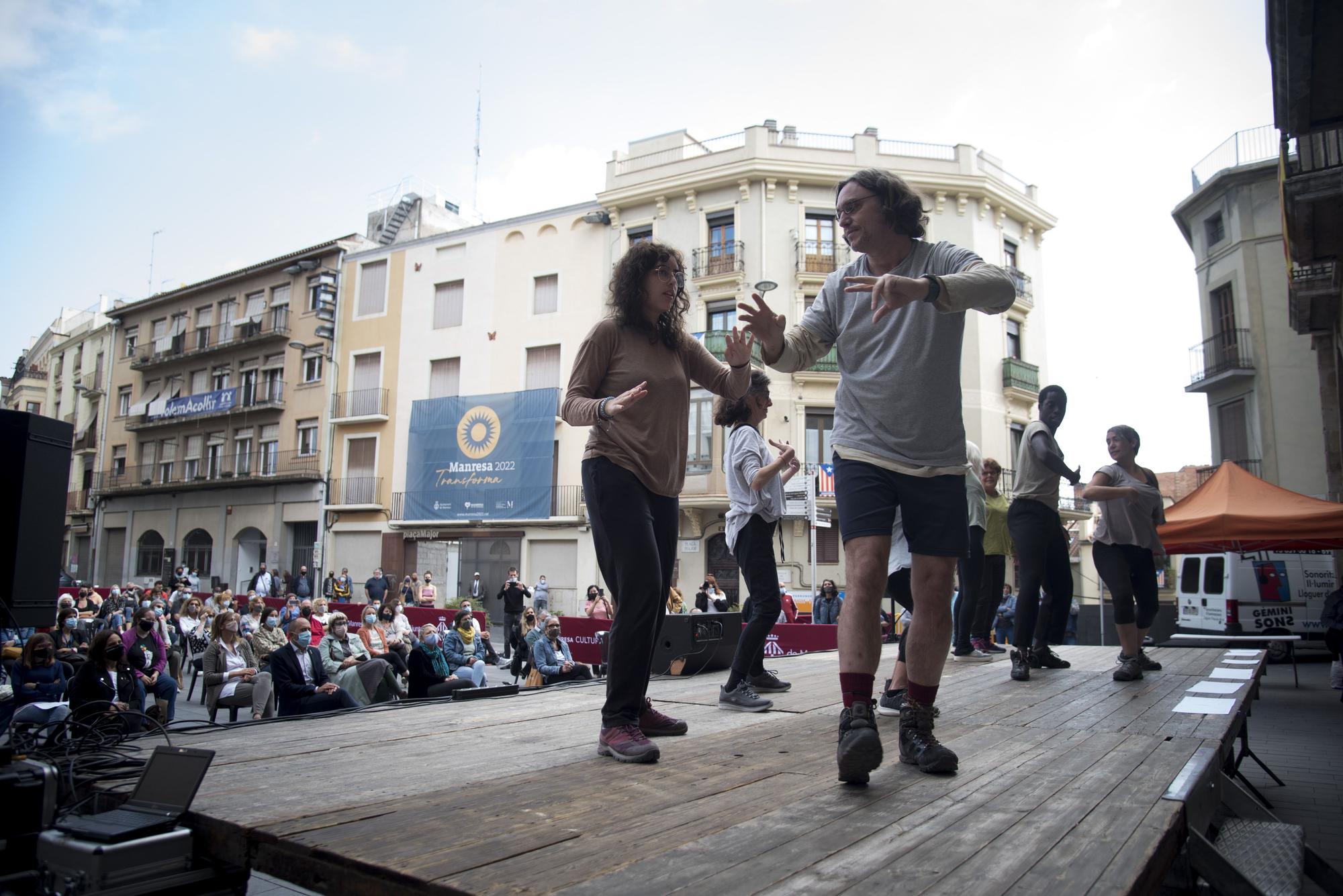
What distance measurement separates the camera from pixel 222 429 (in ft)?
120

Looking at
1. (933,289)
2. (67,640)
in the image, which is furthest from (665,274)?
(67,640)

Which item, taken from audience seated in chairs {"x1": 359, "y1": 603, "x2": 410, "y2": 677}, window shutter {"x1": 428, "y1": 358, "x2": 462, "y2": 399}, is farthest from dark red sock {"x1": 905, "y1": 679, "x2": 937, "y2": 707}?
window shutter {"x1": 428, "y1": 358, "x2": 462, "y2": 399}

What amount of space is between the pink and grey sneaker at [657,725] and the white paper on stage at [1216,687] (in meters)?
2.60

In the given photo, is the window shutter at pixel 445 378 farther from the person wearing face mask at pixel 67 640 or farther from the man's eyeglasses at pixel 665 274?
the man's eyeglasses at pixel 665 274

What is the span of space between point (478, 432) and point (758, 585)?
86.6ft

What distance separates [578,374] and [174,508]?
130 ft

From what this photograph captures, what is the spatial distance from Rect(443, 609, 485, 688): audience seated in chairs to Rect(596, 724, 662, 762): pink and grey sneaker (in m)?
8.29

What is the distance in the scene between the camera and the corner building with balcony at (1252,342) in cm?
2327

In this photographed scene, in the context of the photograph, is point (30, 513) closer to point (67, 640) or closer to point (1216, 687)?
point (1216, 687)

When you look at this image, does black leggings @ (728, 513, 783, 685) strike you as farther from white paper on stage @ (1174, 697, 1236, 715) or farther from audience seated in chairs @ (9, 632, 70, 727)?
audience seated in chairs @ (9, 632, 70, 727)

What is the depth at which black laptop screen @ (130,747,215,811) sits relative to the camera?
6.72ft

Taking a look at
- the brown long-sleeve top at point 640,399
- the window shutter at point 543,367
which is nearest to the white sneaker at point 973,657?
the brown long-sleeve top at point 640,399

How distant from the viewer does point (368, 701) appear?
29.2 ft

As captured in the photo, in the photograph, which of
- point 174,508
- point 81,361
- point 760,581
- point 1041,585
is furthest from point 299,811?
point 81,361
